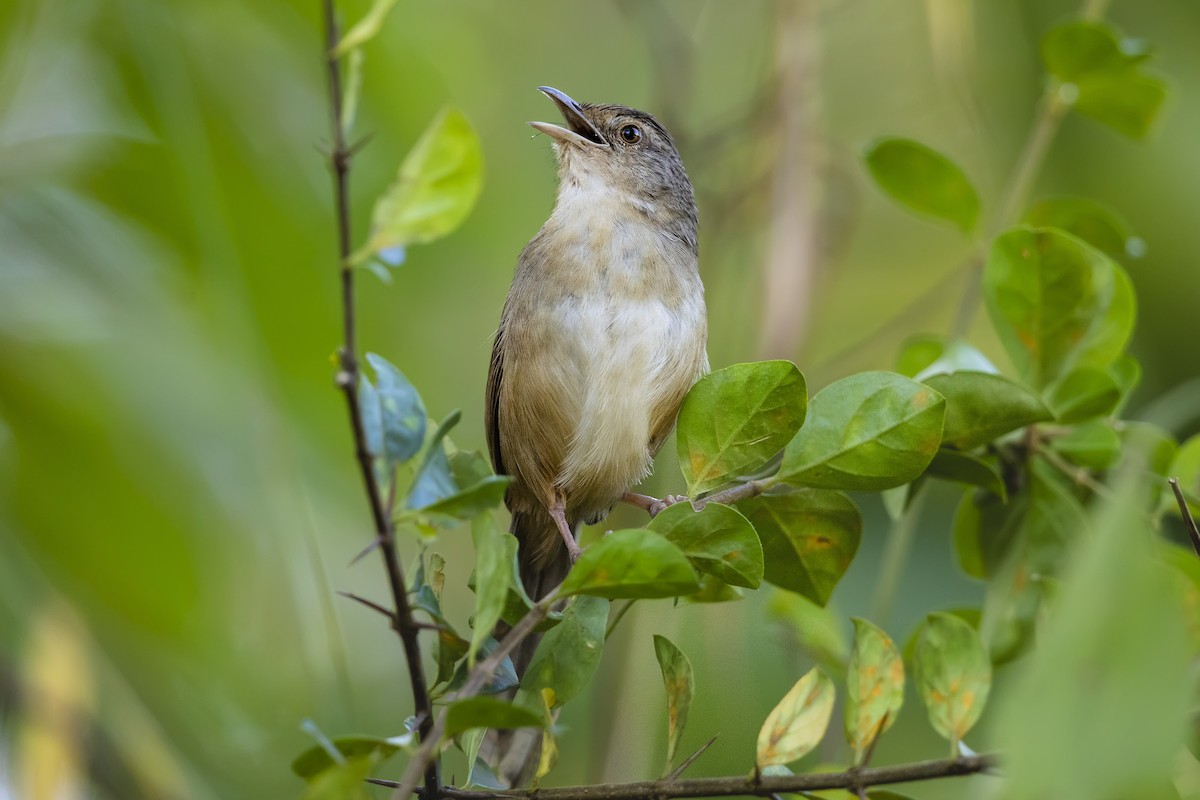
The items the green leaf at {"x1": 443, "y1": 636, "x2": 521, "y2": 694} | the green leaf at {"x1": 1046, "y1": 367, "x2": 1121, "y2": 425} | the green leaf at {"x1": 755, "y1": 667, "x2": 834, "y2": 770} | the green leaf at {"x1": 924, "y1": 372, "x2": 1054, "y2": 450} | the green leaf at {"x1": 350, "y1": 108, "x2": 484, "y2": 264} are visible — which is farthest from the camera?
the green leaf at {"x1": 1046, "y1": 367, "x2": 1121, "y2": 425}

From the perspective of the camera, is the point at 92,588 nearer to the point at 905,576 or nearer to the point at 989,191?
the point at 905,576

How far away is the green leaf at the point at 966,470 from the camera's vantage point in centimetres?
191

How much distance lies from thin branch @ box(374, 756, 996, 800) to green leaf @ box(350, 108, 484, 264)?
0.64 m

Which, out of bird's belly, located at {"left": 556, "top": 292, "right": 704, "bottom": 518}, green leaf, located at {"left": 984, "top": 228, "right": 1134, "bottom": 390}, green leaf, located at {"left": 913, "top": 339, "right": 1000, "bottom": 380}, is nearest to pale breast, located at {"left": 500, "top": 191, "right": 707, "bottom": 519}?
bird's belly, located at {"left": 556, "top": 292, "right": 704, "bottom": 518}

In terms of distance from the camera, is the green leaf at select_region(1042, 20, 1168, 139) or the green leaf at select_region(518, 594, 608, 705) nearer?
the green leaf at select_region(518, 594, 608, 705)

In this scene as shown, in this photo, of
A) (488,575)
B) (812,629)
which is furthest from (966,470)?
(488,575)

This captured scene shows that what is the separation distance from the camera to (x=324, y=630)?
2.71 meters

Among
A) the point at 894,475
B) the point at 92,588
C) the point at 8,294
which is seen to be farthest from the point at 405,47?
the point at 894,475

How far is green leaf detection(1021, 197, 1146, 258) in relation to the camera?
8.16 ft

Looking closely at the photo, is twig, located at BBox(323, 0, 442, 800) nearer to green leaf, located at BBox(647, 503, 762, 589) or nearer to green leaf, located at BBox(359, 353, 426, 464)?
green leaf, located at BBox(359, 353, 426, 464)

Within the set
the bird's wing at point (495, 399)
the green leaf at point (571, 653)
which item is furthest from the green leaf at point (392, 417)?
the bird's wing at point (495, 399)

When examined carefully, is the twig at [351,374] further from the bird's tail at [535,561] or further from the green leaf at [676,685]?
the bird's tail at [535,561]

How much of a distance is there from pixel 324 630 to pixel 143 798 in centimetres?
51

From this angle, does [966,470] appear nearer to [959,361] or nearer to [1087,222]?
[959,361]
